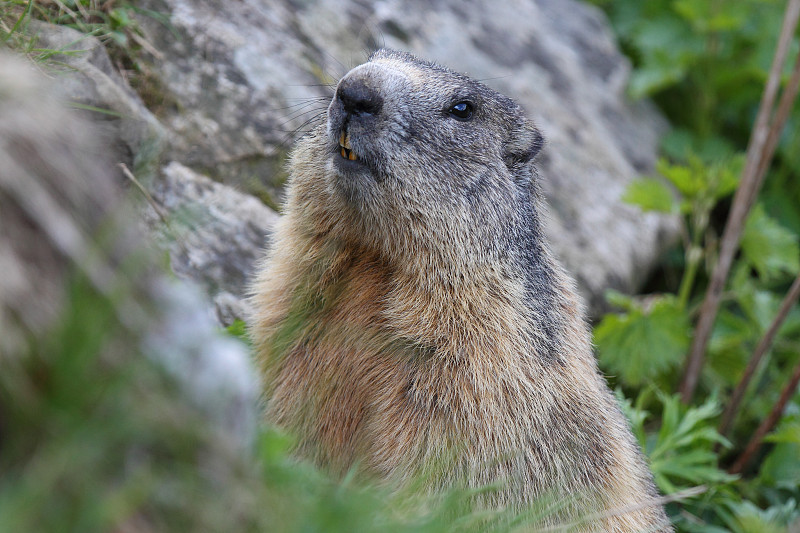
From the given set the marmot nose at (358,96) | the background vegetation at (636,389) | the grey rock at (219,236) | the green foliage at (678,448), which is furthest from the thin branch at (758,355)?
the grey rock at (219,236)

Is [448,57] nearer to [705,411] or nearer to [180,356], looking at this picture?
[705,411]

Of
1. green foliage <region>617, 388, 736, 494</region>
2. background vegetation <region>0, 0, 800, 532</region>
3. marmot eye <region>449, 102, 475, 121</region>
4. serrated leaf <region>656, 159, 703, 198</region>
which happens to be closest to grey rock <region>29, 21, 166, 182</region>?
background vegetation <region>0, 0, 800, 532</region>

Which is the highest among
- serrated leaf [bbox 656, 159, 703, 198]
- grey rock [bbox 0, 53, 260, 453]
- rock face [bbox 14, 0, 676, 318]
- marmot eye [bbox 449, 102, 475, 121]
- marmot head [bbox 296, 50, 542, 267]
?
grey rock [bbox 0, 53, 260, 453]

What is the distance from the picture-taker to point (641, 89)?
8.00 m

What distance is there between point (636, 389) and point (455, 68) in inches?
126

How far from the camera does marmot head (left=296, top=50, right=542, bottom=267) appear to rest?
3.71 m

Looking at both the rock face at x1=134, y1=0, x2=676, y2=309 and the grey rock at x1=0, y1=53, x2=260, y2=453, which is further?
the rock face at x1=134, y1=0, x2=676, y2=309

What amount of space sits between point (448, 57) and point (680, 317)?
2.99 metres

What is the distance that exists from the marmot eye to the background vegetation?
186 centimetres

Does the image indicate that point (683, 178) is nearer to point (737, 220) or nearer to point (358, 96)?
point (737, 220)

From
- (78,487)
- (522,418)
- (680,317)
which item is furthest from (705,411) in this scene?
(78,487)

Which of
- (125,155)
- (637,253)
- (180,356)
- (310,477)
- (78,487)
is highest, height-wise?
(180,356)

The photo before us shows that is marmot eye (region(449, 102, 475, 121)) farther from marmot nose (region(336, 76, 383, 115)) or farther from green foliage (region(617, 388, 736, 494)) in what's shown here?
green foliage (region(617, 388, 736, 494))

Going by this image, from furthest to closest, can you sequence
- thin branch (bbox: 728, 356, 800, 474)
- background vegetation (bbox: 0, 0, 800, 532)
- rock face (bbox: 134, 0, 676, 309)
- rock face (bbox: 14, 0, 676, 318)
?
thin branch (bbox: 728, 356, 800, 474)
rock face (bbox: 134, 0, 676, 309)
rock face (bbox: 14, 0, 676, 318)
background vegetation (bbox: 0, 0, 800, 532)
